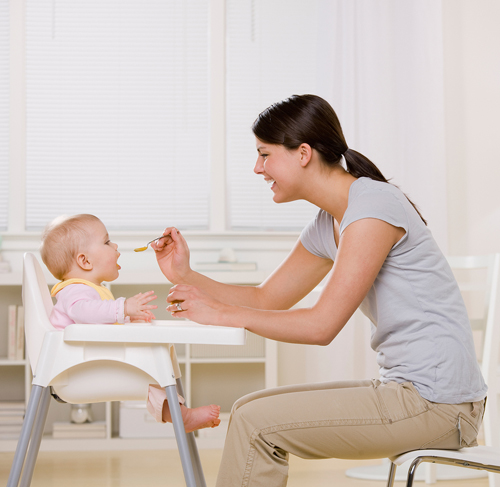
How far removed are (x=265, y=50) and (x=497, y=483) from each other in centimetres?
241

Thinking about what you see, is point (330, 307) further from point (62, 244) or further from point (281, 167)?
point (62, 244)

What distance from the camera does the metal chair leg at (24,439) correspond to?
44.1 inches

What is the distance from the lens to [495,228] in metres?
3.31

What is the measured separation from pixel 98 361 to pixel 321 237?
0.64 meters

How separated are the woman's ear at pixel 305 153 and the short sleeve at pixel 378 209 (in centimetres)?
17

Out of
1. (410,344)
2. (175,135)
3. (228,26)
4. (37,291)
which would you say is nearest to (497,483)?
(410,344)

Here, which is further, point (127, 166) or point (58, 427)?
point (127, 166)

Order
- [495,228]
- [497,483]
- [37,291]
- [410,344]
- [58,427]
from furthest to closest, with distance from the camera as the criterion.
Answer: [495,228]
[58,427]
[497,483]
[37,291]
[410,344]

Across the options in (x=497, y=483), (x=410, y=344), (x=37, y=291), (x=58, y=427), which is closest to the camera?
(x=410, y=344)

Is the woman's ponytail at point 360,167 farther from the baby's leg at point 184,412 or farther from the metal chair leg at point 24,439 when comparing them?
the metal chair leg at point 24,439

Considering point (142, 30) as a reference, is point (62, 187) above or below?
below

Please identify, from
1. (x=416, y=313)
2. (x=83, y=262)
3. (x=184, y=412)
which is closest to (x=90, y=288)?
(x=83, y=262)

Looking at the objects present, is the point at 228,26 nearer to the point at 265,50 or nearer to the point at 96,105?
the point at 265,50

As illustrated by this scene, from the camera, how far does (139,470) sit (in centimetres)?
252
